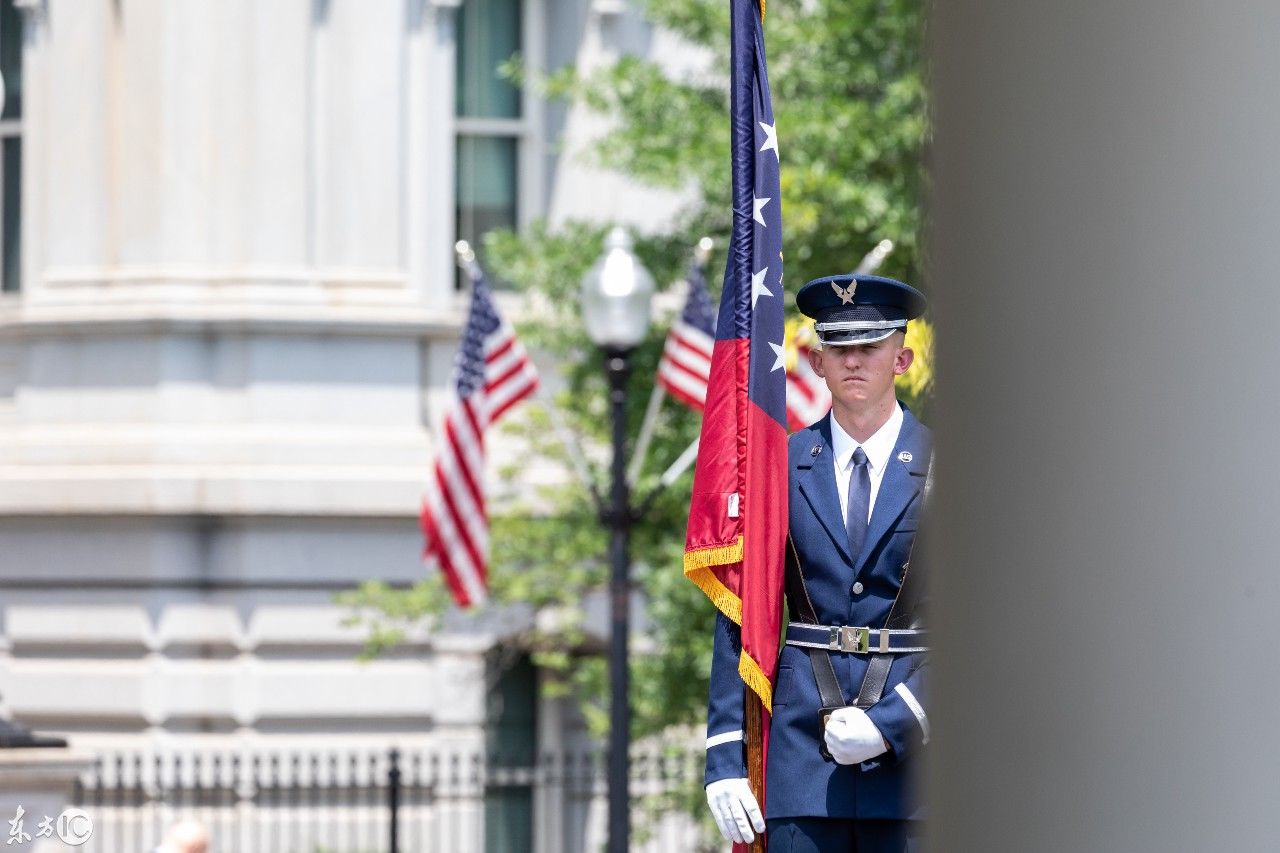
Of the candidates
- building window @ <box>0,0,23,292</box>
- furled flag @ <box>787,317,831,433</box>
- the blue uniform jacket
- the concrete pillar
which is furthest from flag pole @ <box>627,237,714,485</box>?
the concrete pillar

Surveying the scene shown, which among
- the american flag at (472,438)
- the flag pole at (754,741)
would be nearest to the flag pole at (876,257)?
the american flag at (472,438)

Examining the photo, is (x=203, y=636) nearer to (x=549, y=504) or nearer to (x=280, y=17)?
(x=549, y=504)

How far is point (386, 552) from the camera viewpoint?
1812 centimetres

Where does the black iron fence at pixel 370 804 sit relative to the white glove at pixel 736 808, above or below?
below

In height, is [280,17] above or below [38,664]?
above

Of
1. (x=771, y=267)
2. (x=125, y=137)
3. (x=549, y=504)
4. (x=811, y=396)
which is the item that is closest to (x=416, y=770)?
(x=549, y=504)

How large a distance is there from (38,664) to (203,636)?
1.41m

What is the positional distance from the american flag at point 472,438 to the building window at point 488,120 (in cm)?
453

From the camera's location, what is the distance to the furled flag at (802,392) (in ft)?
43.6

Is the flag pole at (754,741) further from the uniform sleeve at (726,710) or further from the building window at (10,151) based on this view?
the building window at (10,151)

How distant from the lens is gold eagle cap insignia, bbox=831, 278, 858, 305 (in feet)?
17.9

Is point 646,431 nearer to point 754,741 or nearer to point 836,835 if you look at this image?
point 754,741

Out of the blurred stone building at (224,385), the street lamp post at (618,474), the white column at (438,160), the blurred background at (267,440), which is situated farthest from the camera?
the white column at (438,160)

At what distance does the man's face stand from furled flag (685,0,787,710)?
0.40 feet
